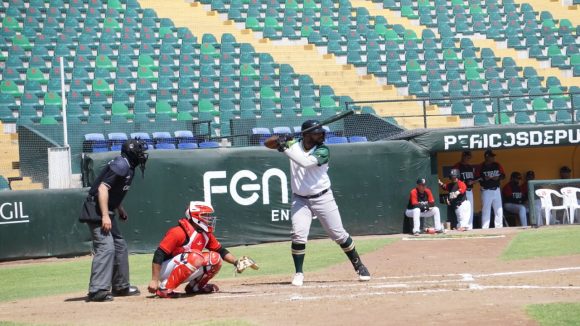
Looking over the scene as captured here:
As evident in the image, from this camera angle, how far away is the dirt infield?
24.4 feet

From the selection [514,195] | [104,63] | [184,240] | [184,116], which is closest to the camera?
[184,240]

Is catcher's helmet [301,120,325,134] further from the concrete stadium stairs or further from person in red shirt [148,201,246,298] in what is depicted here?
the concrete stadium stairs

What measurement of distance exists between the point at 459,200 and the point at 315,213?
9092 mm

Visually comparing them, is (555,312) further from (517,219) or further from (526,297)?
(517,219)

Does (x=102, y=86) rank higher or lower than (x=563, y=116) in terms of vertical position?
A: higher

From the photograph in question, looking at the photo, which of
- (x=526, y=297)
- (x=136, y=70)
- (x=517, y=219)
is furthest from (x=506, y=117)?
(x=526, y=297)

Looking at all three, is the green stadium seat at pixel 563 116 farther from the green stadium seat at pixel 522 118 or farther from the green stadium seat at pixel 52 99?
the green stadium seat at pixel 52 99

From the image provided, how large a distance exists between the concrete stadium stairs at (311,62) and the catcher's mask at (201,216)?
14.3 meters

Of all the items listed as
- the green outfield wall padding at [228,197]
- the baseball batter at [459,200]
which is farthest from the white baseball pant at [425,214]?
the baseball batter at [459,200]

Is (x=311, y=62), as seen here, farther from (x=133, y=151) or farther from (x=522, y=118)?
(x=133, y=151)

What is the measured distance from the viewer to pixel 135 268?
13867mm

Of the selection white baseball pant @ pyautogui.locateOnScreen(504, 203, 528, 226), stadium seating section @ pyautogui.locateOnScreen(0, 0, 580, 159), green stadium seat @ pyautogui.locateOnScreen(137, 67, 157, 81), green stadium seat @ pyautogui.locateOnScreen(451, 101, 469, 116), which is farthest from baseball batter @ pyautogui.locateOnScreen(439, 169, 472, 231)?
green stadium seat @ pyautogui.locateOnScreen(137, 67, 157, 81)

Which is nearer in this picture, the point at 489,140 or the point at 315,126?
the point at 315,126

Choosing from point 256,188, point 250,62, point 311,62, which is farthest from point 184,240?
point 311,62
